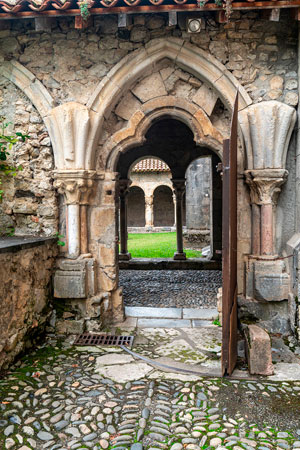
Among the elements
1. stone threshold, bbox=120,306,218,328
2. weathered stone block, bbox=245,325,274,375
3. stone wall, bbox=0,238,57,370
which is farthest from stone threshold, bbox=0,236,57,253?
weathered stone block, bbox=245,325,274,375

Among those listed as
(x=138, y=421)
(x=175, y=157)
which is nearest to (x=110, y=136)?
(x=138, y=421)

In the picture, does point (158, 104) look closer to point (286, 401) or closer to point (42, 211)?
point (42, 211)

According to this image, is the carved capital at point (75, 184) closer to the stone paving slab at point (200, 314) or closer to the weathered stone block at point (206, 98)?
the weathered stone block at point (206, 98)

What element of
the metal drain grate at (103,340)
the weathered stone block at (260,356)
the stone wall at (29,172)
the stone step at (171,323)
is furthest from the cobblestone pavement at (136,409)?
the stone wall at (29,172)

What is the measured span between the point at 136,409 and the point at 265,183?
2549 mm

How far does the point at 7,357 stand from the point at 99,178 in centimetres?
214

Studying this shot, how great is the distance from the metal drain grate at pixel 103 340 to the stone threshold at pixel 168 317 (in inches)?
14.6

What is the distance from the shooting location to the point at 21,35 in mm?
3852

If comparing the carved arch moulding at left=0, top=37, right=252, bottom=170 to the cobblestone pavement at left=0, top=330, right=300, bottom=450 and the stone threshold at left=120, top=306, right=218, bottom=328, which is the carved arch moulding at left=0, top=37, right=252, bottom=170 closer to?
the stone threshold at left=120, top=306, right=218, bottom=328

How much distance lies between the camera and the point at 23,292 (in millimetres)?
3236

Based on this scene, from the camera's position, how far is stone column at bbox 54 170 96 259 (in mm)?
3703

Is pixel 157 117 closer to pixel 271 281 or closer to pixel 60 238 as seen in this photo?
pixel 60 238

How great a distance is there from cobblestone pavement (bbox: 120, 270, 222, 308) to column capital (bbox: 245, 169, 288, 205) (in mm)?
1912

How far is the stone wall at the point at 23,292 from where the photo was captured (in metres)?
2.89
